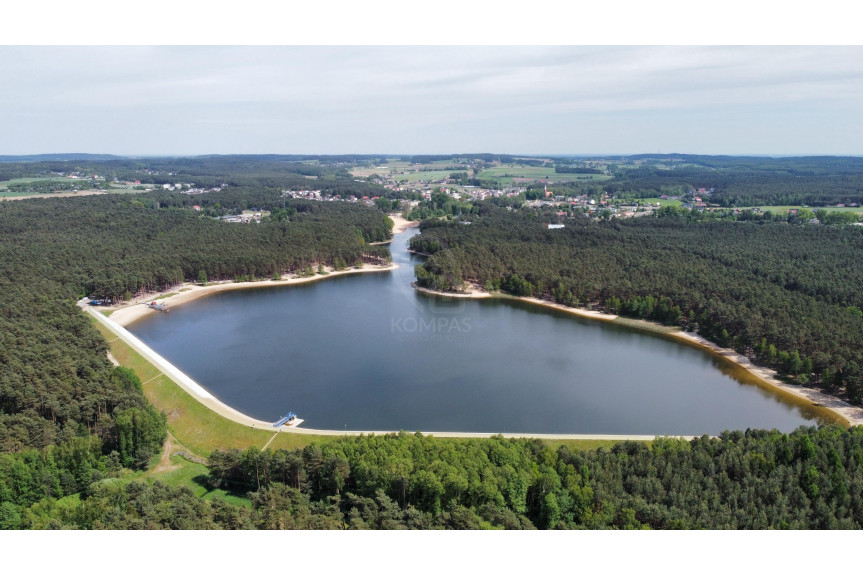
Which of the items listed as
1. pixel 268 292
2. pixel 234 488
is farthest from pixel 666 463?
pixel 268 292

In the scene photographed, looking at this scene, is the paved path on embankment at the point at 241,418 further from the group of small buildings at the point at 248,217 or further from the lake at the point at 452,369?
the group of small buildings at the point at 248,217

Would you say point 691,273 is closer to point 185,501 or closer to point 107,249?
point 185,501

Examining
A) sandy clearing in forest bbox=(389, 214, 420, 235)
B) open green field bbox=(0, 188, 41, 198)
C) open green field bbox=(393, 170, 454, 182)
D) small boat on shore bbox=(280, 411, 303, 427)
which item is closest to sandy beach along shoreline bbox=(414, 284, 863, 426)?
small boat on shore bbox=(280, 411, 303, 427)

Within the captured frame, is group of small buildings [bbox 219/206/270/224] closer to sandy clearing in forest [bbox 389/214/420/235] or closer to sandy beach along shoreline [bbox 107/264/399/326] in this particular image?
sandy clearing in forest [bbox 389/214/420/235]

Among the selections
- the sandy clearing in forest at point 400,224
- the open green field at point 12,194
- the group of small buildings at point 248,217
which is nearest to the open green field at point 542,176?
the sandy clearing in forest at point 400,224

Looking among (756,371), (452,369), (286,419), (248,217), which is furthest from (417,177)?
(286,419)

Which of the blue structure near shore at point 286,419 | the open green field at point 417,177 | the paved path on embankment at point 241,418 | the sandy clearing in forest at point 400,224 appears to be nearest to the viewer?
the paved path on embankment at point 241,418
